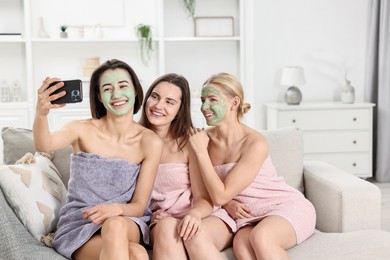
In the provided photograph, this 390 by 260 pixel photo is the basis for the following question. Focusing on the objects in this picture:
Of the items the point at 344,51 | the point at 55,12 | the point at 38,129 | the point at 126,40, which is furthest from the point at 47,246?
the point at 344,51

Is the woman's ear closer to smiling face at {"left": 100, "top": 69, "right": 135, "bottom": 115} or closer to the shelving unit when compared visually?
smiling face at {"left": 100, "top": 69, "right": 135, "bottom": 115}

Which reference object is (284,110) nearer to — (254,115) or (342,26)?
(254,115)

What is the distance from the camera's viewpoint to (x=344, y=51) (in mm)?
5914

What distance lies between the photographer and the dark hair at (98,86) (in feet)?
8.00

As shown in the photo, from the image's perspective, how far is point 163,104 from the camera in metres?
2.49

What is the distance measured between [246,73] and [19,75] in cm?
198

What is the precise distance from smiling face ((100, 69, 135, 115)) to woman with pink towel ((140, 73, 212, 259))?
4.9 inches

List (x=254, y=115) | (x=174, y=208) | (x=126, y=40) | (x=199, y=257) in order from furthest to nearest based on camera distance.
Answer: (x=254, y=115) → (x=126, y=40) → (x=174, y=208) → (x=199, y=257)

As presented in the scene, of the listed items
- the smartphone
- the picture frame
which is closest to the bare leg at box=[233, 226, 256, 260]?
the smartphone

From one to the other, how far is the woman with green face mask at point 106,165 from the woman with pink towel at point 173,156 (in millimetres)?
69

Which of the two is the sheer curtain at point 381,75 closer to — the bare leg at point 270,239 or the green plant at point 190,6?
the green plant at point 190,6

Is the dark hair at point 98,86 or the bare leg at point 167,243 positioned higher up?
the dark hair at point 98,86

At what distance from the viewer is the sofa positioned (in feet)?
7.25

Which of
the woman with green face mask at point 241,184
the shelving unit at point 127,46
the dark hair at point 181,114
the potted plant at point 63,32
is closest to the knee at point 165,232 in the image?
the woman with green face mask at point 241,184
